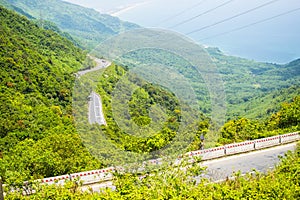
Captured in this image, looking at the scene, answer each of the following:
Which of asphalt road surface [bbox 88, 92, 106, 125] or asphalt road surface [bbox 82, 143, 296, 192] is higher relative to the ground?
asphalt road surface [bbox 88, 92, 106, 125]

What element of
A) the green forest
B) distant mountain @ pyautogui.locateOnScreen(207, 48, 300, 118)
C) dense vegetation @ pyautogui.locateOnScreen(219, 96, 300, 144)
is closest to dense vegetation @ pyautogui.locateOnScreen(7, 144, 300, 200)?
the green forest

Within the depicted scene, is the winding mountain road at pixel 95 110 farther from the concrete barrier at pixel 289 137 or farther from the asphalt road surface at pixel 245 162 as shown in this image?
the concrete barrier at pixel 289 137

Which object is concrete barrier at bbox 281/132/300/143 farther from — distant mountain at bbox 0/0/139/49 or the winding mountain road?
distant mountain at bbox 0/0/139/49

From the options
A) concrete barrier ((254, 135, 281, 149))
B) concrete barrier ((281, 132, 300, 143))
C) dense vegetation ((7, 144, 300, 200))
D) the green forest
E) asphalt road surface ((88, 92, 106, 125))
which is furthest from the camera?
concrete barrier ((281, 132, 300, 143))

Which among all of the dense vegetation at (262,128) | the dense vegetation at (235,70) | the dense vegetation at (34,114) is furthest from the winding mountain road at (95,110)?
the dense vegetation at (235,70)

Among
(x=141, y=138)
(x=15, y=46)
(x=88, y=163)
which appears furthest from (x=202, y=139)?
(x=15, y=46)

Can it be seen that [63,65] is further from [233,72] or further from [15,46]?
[233,72]
